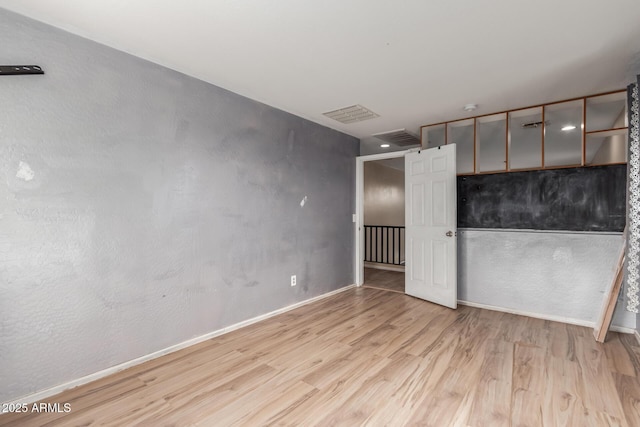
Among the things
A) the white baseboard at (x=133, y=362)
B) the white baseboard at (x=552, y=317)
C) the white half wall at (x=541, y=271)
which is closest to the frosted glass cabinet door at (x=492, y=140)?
the white half wall at (x=541, y=271)

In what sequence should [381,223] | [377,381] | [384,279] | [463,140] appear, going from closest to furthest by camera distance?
[377,381]
[463,140]
[384,279]
[381,223]

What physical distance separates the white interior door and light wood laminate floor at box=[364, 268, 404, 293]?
499 millimetres

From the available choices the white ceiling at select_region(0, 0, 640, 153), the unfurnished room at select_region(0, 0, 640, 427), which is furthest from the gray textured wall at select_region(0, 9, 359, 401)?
the white ceiling at select_region(0, 0, 640, 153)

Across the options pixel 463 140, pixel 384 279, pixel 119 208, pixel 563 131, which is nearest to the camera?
pixel 119 208

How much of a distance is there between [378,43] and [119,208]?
87.8 inches

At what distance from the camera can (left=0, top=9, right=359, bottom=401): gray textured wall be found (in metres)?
1.78

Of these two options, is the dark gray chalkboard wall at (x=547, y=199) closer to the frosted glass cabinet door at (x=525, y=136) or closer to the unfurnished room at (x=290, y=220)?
the unfurnished room at (x=290, y=220)

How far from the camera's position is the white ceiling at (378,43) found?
1.74 m

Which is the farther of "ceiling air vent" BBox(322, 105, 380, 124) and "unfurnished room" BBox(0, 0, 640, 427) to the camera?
"ceiling air vent" BBox(322, 105, 380, 124)

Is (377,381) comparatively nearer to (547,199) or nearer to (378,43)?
(378,43)

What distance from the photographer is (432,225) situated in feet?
12.6

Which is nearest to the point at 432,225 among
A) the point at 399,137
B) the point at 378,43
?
the point at 399,137

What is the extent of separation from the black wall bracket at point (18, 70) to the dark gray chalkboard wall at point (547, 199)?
13.8ft

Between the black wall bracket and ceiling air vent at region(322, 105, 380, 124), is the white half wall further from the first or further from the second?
the black wall bracket
